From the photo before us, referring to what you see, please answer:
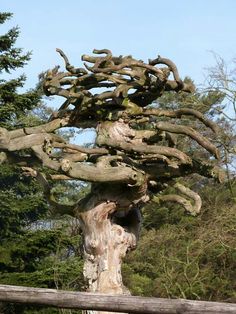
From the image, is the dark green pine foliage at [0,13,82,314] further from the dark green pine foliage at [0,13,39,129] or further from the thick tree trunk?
the thick tree trunk

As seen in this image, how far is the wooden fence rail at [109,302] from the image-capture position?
4234 millimetres

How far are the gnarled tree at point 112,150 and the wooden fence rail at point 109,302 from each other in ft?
6.73

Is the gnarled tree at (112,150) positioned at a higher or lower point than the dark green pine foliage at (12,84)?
lower

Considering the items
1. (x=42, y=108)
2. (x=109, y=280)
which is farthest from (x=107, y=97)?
(x=42, y=108)

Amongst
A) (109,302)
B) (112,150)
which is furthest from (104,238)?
(109,302)

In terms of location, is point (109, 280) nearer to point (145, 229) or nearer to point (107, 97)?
point (107, 97)

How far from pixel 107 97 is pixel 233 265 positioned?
458 inches

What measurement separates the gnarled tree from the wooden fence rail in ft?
6.73

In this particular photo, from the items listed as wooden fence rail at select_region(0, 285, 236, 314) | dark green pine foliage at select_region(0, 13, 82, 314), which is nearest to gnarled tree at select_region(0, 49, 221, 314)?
wooden fence rail at select_region(0, 285, 236, 314)

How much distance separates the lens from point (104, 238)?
7074 millimetres

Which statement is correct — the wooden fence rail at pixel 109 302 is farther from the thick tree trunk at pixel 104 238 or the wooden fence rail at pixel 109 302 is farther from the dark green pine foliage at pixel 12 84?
Answer: the dark green pine foliage at pixel 12 84

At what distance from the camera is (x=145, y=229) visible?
71.9ft

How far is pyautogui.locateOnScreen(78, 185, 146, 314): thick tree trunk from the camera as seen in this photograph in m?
7.04

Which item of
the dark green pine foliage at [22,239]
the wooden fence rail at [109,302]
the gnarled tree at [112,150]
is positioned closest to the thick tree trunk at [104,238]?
the gnarled tree at [112,150]
